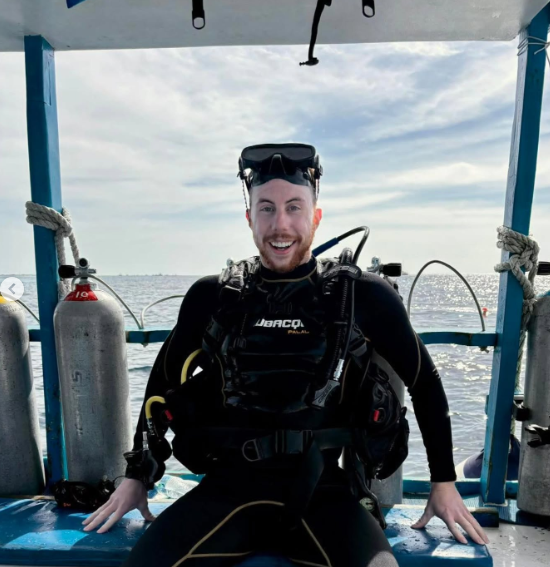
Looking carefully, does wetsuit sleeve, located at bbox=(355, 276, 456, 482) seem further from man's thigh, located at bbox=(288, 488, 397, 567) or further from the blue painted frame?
the blue painted frame

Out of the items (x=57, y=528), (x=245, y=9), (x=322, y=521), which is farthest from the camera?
(x=245, y=9)

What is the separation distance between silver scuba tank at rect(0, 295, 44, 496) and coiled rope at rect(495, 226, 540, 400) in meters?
2.64

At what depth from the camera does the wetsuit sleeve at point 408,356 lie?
2037 mm

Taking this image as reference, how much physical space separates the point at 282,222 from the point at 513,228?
1392 mm

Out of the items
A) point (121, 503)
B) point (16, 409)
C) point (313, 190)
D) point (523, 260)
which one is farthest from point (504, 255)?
point (16, 409)

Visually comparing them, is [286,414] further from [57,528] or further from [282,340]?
[57,528]

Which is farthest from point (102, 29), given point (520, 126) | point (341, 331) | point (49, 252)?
point (520, 126)

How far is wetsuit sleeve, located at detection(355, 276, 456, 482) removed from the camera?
80.2 inches

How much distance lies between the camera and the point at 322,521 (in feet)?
5.66

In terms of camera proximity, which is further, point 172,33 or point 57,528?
point 172,33

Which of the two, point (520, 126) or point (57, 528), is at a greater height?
point (520, 126)

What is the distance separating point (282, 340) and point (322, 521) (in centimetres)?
65

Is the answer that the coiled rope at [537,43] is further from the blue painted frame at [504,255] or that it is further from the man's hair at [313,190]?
the man's hair at [313,190]

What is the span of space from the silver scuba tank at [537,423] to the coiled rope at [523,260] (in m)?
0.04
